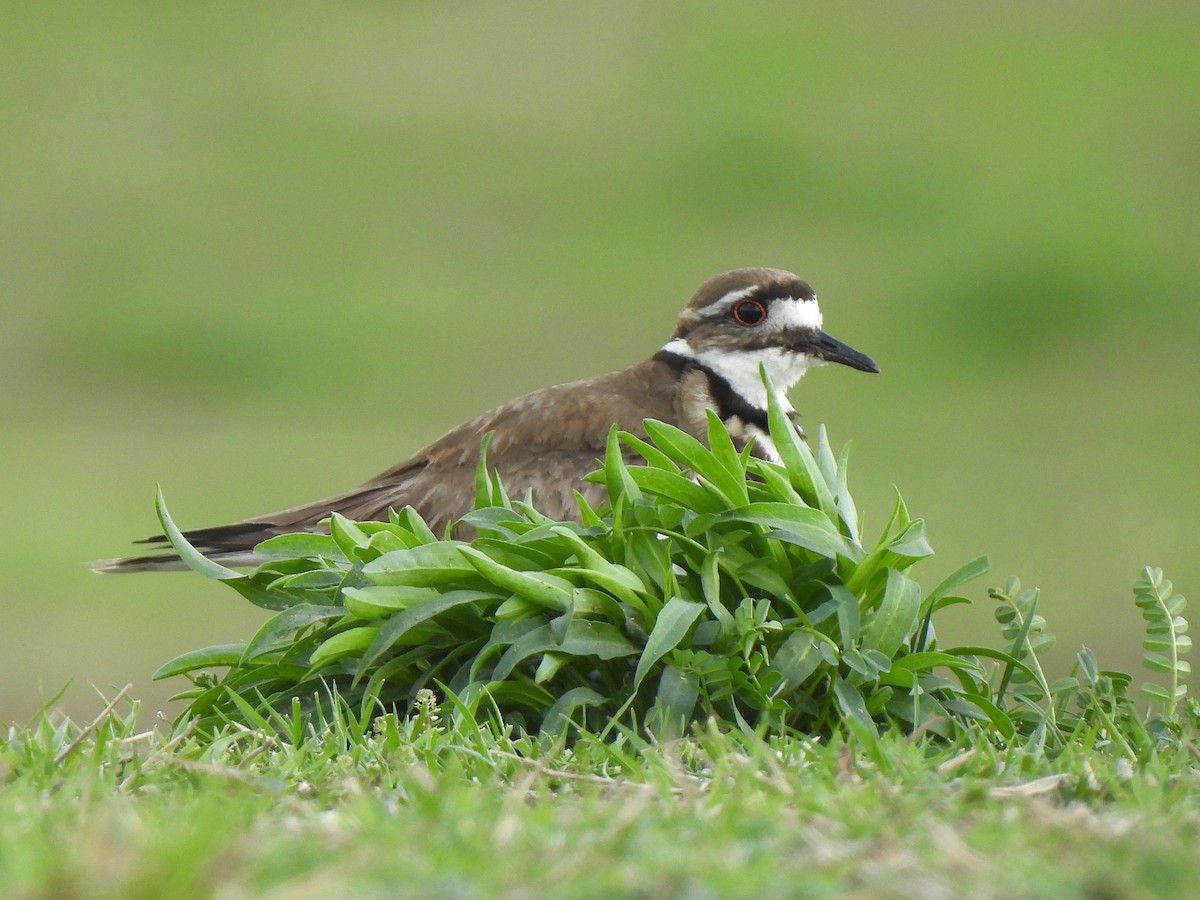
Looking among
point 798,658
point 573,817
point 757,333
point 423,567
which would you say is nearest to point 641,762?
point 798,658

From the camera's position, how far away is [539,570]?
396 cm

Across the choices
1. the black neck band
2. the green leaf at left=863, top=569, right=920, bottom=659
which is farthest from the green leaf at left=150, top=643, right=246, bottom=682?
the black neck band

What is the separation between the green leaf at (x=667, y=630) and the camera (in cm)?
361

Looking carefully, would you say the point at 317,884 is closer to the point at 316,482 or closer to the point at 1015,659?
the point at 1015,659

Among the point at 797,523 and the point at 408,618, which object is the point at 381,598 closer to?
the point at 408,618

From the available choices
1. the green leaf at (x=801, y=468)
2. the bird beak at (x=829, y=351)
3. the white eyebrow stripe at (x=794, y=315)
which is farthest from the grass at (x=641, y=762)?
the white eyebrow stripe at (x=794, y=315)

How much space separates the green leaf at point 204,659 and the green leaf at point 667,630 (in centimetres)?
112

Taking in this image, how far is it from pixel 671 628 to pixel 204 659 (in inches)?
49.8

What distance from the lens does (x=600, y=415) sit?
625cm

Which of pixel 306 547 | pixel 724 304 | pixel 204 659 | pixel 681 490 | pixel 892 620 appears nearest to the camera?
pixel 892 620

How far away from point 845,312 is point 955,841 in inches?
889

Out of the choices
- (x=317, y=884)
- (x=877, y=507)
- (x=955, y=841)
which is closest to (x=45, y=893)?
(x=317, y=884)

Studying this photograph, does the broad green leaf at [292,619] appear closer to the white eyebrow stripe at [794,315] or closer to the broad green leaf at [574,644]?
the broad green leaf at [574,644]

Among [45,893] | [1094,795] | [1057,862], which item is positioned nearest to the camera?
[45,893]
